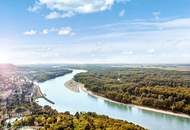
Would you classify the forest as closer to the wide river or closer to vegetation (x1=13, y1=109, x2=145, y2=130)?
vegetation (x1=13, y1=109, x2=145, y2=130)

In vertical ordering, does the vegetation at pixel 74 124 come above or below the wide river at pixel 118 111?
above

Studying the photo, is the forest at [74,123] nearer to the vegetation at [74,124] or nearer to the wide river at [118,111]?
the vegetation at [74,124]

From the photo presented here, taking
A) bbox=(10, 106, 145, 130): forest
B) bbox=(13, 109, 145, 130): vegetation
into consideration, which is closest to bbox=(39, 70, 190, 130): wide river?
bbox=(10, 106, 145, 130): forest

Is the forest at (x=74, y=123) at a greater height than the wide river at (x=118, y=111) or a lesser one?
greater

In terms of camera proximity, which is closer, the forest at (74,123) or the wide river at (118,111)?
the forest at (74,123)

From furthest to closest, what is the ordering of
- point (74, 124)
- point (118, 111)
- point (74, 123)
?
point (118, 111)
point (74, 123)
point (74, 124)

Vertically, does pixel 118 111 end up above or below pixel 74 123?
below

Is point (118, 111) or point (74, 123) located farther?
point (118, 111)

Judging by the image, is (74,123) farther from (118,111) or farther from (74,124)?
(118,111)

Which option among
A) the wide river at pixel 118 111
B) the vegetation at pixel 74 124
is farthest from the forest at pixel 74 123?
the wide river at pixel 118 111

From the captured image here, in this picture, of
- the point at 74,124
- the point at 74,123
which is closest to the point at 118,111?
the point at 74,123

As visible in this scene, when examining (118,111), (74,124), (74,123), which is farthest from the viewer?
(118,111)
